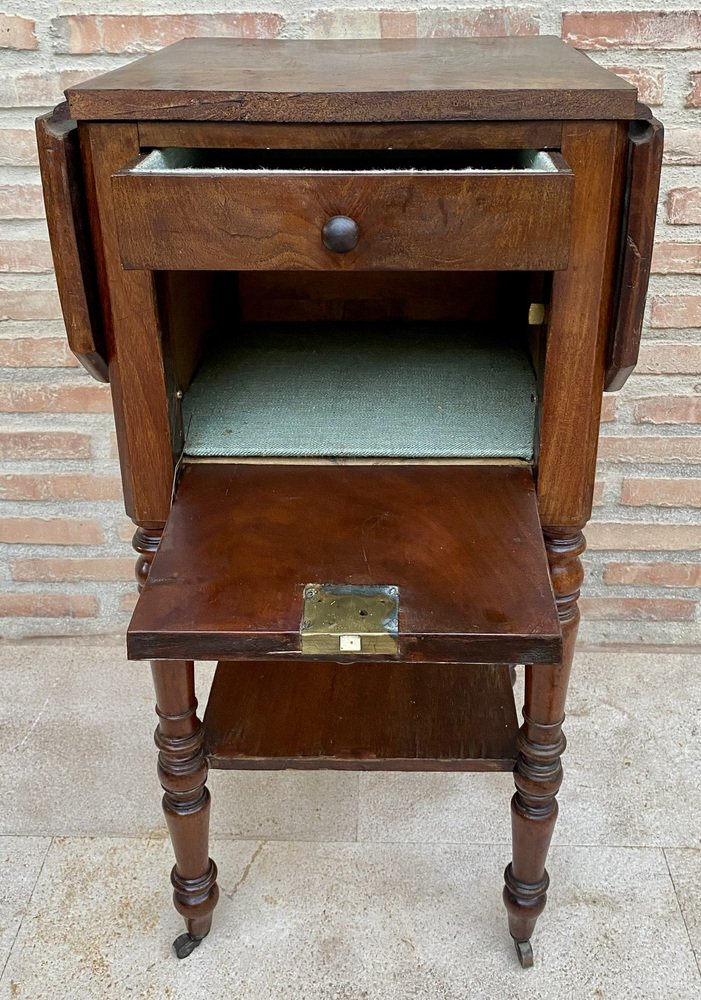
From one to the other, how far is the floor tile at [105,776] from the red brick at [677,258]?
891 millimetres

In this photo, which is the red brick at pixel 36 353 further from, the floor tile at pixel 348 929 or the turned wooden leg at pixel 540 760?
the turned wooden leg at pixel 540 760

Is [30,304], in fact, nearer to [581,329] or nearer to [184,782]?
[184,782]

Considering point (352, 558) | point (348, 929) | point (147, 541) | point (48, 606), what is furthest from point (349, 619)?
point (48, 606)

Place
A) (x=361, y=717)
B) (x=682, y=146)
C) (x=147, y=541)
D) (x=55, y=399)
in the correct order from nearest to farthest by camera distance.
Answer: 1. (x=147, y=541)
2. (x=361, y=717)
3. (x=682, y=146)
4. (x=55, y=399)

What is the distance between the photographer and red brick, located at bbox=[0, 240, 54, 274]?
1459 millimetres

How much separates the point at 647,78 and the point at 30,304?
37.9 inches

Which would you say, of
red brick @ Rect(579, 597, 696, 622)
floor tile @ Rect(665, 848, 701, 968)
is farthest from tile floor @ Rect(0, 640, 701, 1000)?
red brick @ Rect(579, 597, 696, 622)

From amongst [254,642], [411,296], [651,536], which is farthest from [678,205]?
[254,642]

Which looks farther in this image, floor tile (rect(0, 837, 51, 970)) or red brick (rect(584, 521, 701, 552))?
red brick (rect(584, 521, 701, 552))

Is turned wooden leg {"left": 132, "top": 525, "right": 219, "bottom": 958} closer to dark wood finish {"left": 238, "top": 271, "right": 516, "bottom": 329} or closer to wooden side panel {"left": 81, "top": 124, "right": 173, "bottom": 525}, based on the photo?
wooden side panel {"left": 81, "top": 124, "right": 173, "bottom": 525}

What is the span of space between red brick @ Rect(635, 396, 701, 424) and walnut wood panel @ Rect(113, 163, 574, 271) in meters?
0.79

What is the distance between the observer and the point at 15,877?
1.28 metres

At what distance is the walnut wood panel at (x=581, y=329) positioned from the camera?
0.82 meters

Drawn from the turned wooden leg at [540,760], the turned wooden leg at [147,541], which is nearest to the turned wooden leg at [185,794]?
the turned wooden leg at [147,541]
